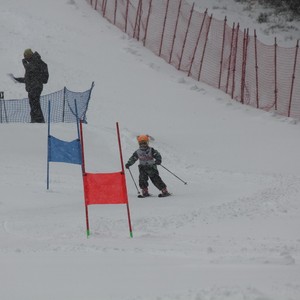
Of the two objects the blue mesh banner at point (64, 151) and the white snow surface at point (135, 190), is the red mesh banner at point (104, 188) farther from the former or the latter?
the blue mesh banner at point (64, 151)

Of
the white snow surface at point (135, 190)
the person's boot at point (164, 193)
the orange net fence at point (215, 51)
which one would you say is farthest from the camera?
the orange net fence at point (215, 51)

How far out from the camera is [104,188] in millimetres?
9445

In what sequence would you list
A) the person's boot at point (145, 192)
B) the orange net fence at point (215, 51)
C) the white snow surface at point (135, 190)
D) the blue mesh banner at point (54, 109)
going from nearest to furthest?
the white snow surface at point (135, 190) < the person's boot at point (145, 192) < the blue mesh banner at point (54, 109) < the orange net fence at point (215, 51)

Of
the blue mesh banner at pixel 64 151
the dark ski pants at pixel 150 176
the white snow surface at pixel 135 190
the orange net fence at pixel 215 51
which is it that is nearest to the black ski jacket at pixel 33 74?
the white snow surface at pixel 135 190

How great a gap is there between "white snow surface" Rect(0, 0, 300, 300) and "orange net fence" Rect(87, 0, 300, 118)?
22.5 inches

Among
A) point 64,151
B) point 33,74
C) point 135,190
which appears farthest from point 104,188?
point 33,74

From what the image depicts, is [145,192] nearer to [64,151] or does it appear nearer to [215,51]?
[64,151]

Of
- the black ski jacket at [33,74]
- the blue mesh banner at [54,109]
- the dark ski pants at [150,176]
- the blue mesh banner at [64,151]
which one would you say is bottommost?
the blue mesh banner at [54,109]

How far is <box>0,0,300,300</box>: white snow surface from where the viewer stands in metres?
6.41

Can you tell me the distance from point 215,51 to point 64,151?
13.7 meters

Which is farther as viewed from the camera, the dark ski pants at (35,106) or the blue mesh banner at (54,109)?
the blue mesh banner at (54,109)

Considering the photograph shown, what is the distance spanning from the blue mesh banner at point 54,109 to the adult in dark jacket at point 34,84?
79 centimetres

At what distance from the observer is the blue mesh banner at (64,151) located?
13070 mm

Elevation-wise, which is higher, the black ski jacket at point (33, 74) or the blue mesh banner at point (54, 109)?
the black ski jacket at point (33, 74)
